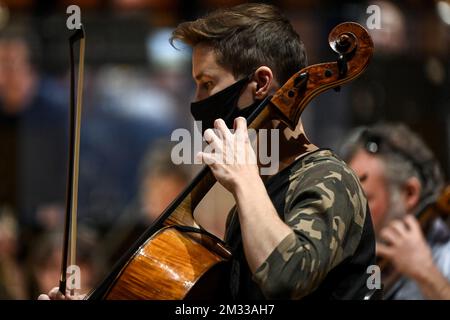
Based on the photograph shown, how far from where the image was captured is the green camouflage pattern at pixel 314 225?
77.5 inches

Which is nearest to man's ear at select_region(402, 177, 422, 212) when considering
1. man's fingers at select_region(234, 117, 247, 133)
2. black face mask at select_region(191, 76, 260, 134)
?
black face mask at select_region(191, 76, 260, 134)

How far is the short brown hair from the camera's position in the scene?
7.68 feet

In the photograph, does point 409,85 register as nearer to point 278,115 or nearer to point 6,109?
point 6,109

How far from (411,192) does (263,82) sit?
1.78 metres

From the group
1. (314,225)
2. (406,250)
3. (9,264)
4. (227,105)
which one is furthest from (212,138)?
(9,264)

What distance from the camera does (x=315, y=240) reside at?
200 centimetres

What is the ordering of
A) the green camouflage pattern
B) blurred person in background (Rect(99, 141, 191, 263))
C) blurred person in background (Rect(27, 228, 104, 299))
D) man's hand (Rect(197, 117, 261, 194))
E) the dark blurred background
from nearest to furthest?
the green camouflage pattern < man's hand (Rect(197, 117, 261, 194)) < blurred person in background (Rect(27, 228, 104, 299)) < blurred person in background (Rect(99, 141, 191, 263)) < the dark blurred background

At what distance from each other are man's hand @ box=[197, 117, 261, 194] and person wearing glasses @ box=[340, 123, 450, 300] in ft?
5.41

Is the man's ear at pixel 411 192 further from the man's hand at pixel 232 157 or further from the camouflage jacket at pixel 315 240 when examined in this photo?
the man's hand at pixel 232 157

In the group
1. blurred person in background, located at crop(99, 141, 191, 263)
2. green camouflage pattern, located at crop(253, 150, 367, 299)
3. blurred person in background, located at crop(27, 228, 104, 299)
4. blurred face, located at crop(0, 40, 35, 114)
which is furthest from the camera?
blurred face, located at crop(0, 40, 35, 114)

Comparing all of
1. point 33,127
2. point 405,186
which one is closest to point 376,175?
point 405,186

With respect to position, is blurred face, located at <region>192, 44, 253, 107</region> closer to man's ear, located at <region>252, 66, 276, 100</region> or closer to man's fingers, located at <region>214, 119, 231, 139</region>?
man's ear, located at <region>252, 66, 276, 100</region>
